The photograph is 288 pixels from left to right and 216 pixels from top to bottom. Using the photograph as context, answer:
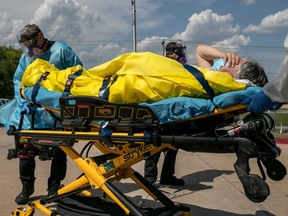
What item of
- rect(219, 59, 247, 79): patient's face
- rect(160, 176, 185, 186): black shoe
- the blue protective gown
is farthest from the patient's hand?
rect(160, 176, 185, 186): black shoe

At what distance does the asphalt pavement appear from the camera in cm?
447

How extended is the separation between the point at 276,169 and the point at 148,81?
1130 millimetres

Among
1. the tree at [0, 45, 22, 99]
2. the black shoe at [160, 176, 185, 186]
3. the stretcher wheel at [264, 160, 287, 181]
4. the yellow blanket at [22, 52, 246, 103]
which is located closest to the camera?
the yellow blanket at [22, 52, 246, 103]

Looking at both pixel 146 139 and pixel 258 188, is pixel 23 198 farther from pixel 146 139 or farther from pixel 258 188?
pixel 258 188

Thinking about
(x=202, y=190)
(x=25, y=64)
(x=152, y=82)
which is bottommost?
(x=202, y=190)

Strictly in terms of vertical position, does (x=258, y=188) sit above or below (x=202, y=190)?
above

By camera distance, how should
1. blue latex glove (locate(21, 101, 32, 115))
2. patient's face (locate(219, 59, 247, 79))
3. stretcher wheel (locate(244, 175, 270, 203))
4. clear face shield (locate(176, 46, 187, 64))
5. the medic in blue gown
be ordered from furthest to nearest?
clear face shield (locate(176, 46, 187, 64)) → the medic in blue gown → blue latex glove (locate(21, 101, 32, 115)) → patient's face (locate(219, 59, 247, 79)) → stretcher wheel (locate(244, 175, 270, 203))

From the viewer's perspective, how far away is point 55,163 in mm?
4707

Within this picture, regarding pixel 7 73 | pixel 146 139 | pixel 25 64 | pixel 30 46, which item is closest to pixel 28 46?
pixel 30 46

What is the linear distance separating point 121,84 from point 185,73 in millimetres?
458

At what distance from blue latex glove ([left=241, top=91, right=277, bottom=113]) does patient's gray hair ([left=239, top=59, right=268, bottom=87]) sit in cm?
39

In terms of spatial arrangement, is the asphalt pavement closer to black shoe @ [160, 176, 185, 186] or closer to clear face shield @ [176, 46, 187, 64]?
black shoe @ [160, 176, 185, 186]

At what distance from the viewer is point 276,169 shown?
2957mm

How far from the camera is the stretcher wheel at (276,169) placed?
Result: 2922 millimetres
